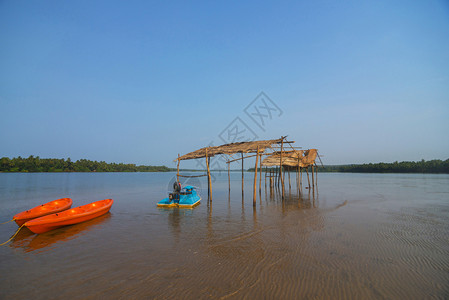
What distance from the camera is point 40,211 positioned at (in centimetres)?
786

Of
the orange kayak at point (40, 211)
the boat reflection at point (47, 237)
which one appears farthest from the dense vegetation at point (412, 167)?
the boat reflection at point (47, 237)

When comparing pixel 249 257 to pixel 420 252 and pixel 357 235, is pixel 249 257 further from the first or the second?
pixel 420 252

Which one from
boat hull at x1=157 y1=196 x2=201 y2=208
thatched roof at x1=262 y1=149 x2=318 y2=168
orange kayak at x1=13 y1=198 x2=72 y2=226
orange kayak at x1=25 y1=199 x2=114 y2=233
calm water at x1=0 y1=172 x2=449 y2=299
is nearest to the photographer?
calm water at x1=0 y1=172 x2=449 y2=299

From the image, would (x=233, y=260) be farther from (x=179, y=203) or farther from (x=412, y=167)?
(x=412, y=167)

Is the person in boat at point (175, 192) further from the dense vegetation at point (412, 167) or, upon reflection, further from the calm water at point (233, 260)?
the dense vegetation at point (412, 167)

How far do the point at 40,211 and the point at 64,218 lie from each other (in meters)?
2.02

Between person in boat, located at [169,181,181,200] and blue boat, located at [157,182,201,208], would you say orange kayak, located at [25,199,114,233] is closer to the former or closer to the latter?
blue boat, located at [157,182,201,208]

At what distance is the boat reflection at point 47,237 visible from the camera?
544cm

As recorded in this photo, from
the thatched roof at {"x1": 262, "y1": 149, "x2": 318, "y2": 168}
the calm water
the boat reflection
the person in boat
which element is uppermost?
the thatched roof at {"x1": 262, "y1": 149, "x2": 318, "y2": 168}

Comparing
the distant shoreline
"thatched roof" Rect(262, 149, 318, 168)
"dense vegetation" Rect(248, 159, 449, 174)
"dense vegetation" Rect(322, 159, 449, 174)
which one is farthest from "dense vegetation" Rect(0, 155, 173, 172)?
"dense vegetation" Rect(322, 159, 449, 174)

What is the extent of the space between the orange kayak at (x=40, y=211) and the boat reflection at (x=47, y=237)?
14.6 inches

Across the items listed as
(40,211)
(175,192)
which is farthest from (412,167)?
(40,211)

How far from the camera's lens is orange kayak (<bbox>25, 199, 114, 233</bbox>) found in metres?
6.17

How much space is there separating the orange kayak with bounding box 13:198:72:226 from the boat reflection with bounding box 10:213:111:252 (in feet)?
1.22
